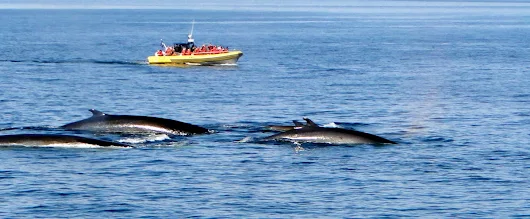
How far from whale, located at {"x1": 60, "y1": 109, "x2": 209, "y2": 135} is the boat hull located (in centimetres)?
5795

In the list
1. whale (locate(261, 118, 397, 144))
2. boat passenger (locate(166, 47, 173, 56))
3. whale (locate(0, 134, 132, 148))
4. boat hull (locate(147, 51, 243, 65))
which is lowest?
boat hull (locate(147, 51, 243, 65))

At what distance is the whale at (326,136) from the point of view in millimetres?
49219

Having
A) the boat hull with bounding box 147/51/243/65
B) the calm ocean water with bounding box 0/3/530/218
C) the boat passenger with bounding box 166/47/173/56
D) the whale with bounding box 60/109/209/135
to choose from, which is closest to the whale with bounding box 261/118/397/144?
the calm ocean water with bounding box 0/3/530/218

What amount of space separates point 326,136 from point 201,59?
63.1 m

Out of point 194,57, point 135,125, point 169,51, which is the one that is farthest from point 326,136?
point 169,51

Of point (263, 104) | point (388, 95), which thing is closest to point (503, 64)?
point (388, 95)

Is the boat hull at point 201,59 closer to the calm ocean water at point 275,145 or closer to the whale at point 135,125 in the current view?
the calm ocean water at point 275,145

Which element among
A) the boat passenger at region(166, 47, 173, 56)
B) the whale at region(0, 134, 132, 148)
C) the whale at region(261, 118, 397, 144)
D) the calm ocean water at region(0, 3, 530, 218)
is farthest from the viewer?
the boat passenger at region(166, 47, 173, 56)

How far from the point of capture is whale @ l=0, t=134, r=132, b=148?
157 ft

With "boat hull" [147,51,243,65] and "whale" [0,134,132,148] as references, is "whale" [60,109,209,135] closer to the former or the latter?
"whale" [0,134,132,148]

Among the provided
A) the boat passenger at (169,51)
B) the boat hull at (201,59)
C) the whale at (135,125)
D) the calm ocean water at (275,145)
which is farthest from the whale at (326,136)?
the boat passenger at (169,51)

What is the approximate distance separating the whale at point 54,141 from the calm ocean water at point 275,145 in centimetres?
44

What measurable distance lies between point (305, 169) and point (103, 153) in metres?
7.81

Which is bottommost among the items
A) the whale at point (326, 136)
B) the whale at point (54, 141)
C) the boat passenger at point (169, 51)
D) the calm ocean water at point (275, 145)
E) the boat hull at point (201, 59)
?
the boat hull at point (201, 59)
